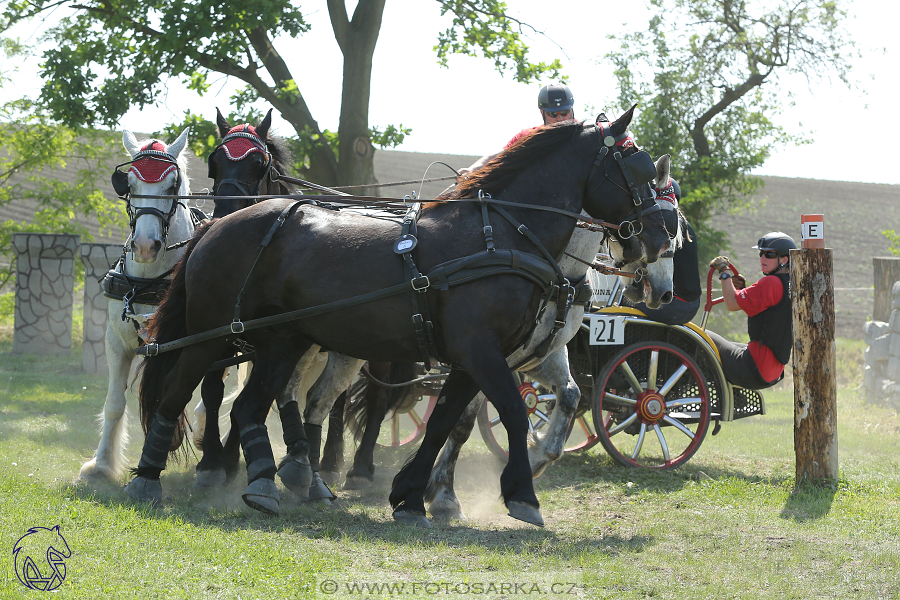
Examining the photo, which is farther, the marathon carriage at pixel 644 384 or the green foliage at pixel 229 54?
the green foliage at pixel 229 54

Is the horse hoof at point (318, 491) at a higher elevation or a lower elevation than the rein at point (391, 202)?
lower

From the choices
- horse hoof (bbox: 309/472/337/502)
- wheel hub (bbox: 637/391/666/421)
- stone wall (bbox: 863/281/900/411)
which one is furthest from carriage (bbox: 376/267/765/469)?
stone wall (bbox: 863/281/900/411)

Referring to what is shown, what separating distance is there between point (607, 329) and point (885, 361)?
524 cm

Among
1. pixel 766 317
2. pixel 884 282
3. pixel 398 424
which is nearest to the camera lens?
pixel 766 317

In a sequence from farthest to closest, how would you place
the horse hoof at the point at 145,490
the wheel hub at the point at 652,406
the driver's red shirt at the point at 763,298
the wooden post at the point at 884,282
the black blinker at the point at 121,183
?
the wooden post at the point at 884,282, the wheel hub at the point at 652,406, the driver's red shirt at the point at 763,298, the black blinker at the point at 121,183, the horse hoof at the point at 145,490

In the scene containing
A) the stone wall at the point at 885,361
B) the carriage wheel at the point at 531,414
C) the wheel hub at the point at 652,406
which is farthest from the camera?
the stone wall at the point at 885,361

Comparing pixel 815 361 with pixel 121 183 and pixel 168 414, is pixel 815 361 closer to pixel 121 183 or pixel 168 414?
pixel 168 414

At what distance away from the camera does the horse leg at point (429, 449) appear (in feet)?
13.6

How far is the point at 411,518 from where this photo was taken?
4.09 meters

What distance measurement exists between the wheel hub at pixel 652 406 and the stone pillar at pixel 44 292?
9.91 m

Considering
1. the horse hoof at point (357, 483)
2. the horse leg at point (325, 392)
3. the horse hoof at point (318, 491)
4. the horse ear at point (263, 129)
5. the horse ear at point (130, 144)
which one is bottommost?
the horse hoof at point (357, 483)

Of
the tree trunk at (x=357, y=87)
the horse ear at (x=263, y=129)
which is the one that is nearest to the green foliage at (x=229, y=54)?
the tree trunk at (x=357, y=87)

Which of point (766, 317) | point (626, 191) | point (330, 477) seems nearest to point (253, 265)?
point (626, 191)

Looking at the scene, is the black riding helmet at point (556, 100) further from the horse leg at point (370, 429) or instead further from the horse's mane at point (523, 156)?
the horse leg at point (370, 429)
